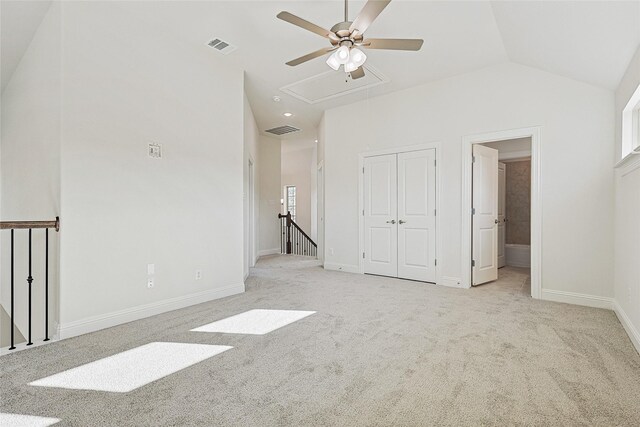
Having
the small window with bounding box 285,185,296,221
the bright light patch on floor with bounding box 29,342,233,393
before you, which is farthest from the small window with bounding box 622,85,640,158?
the small window with bounding box 285,185,296,221

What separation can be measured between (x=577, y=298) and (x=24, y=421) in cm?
495

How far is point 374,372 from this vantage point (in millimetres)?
2070

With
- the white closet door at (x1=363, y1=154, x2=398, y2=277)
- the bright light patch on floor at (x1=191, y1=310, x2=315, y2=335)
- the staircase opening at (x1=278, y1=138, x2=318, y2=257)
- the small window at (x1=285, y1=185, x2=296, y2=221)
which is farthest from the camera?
the small window at (x1=285, y1=185, x2=296, y2=221)

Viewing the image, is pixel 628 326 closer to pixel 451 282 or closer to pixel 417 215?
pixel 451 282

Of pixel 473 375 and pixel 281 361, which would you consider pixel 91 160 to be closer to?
pixel 281 361

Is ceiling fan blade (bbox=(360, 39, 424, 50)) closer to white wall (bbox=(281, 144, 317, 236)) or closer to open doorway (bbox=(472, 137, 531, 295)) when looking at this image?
open doorway (bbox=(472, 137, 531, 295))

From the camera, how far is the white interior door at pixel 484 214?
4523 millimetres

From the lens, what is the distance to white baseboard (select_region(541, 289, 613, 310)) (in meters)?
3.46

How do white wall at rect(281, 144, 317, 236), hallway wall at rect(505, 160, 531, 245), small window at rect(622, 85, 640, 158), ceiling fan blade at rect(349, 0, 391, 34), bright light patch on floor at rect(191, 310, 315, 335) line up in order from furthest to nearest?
white wall at rect(281, 144, 317, 236)
hallway wall at rect(505, 160, 531, 245)
small window at rect(622, 85, 640, 158)
bright light patch on floor at rect(191, 310, 315, 335)
ceiling fan blade at rect(349, 0, 391, 34)

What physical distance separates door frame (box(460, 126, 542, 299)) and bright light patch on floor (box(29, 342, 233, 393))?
351cm

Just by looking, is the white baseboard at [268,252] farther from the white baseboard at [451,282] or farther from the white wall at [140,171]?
the white baseboard at [451,282]

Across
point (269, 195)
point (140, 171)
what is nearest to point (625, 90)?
point (140, 171)

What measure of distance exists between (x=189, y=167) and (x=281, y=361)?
8.11 ft

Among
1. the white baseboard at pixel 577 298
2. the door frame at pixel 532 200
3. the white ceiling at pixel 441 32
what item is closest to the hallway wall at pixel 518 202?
the door frame at pixel 532 200
